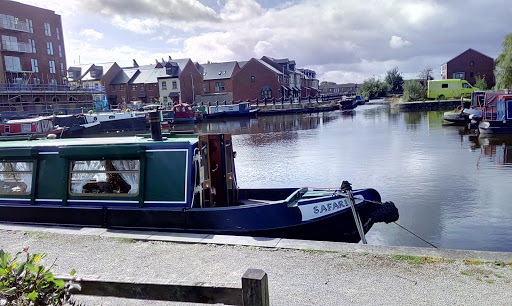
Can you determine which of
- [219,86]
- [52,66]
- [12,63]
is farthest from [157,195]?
[219,86]

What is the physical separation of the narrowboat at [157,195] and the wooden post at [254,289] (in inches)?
204

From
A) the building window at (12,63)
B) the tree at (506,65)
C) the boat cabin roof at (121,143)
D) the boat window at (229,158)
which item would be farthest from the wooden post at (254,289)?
the building window at (12,63)

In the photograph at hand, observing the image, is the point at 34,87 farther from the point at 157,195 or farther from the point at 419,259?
the point at 419,259

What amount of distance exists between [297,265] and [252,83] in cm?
6945

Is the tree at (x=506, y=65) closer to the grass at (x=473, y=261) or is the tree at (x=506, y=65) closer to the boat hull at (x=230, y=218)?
the boat hull at (x=230, y=218)

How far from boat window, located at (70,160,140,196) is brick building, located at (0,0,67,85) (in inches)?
2067

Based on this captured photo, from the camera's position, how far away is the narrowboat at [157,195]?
805 cm

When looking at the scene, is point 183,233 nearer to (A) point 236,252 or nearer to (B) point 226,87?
(A) point 236,252

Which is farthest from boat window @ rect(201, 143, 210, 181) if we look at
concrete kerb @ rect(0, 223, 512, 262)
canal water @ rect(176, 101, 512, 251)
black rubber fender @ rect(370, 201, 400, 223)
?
canal water @ rect(176, 101, 512, 251)

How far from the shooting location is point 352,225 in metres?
8.87

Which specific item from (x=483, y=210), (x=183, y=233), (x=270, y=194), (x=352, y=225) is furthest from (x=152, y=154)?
(x=483, y=210)

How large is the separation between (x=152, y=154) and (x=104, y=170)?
1052 millimetres

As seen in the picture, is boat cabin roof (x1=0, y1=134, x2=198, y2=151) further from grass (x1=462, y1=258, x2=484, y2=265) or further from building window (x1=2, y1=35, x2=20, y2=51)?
building window (x1=2, y1=35, x2=20, y2=51)

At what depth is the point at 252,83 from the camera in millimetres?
73938
